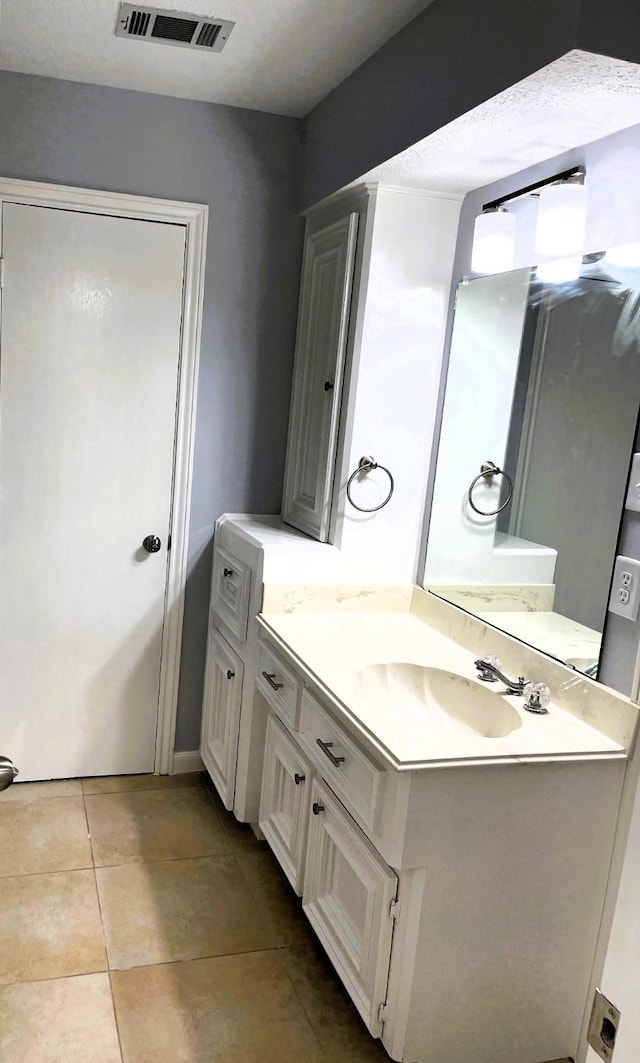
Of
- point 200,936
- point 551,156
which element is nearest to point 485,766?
point 200,936

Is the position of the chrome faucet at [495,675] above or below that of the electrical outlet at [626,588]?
below

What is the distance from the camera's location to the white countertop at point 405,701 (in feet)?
5.52

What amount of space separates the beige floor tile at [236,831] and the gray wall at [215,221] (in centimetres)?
32

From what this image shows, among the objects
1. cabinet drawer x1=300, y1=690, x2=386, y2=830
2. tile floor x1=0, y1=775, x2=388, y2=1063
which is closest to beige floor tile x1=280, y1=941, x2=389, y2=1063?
tile floor x1=0, y1=775, x2=388, y2=1063

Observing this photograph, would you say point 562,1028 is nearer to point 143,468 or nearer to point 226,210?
point 143,468

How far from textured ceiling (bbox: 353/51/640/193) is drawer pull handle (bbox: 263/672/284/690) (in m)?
1.41

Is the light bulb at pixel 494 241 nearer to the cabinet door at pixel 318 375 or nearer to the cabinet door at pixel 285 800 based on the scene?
the cabinet door at pixel 318 375

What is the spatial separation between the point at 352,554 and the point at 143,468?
0.83 metres

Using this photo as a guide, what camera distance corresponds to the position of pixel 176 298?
292 cm

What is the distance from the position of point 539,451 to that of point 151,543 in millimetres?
1457

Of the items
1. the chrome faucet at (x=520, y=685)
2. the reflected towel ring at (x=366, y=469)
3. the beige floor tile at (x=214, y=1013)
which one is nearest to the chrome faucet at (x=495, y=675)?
the chrome faucet at (x=520, y=685)

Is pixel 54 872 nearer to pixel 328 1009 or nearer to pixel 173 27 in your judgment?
pixel 328 1009

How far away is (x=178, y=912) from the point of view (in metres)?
2.35

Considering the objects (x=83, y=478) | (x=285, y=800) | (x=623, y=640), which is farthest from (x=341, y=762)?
(x=83, y=478)
